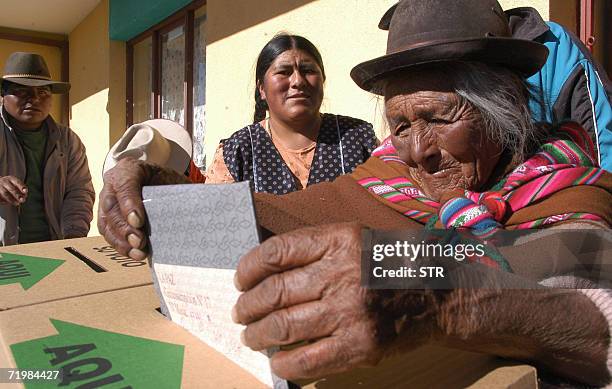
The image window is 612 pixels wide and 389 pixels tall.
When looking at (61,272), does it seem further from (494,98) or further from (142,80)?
(142,80)

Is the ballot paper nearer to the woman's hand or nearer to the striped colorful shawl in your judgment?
the woman's hand

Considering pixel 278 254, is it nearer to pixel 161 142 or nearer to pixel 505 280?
pixel 505 280

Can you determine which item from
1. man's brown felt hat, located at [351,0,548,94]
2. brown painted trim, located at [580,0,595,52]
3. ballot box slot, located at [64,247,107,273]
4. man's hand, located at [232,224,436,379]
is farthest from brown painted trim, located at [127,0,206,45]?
man's hand, located at [232,224,436,379]

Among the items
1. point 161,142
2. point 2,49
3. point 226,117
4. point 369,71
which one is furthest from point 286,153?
point 2,49

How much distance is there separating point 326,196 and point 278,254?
0.74 meters

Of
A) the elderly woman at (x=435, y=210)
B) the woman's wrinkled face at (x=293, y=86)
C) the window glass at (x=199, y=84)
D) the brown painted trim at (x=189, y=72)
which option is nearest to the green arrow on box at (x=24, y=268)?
the elderly woman at (x=435, y=210)

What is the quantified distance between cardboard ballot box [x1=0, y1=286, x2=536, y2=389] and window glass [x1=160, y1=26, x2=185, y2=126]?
4508 millimetres

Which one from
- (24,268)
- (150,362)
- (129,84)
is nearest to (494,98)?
(150,362)

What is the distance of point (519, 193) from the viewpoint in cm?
103

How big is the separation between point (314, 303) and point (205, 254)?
193 millimetres

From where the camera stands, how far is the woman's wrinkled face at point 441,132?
108 cm

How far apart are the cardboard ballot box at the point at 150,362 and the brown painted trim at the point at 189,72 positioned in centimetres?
434

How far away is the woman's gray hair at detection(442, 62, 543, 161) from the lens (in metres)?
1.07

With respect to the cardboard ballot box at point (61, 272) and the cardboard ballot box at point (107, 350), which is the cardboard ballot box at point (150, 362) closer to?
the cardboard ballot box at point (107, 350)
